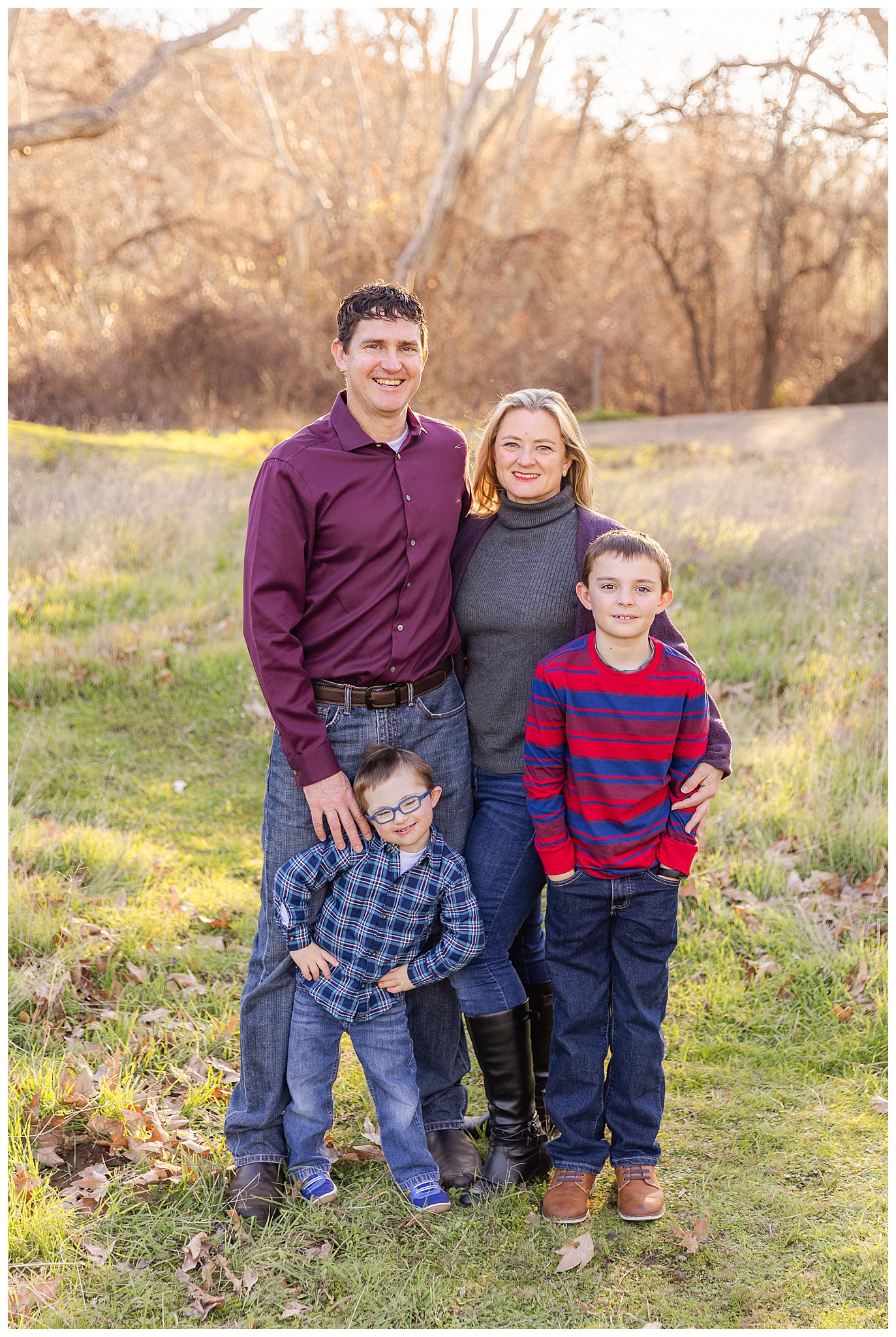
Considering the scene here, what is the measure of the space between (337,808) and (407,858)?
0.26 m

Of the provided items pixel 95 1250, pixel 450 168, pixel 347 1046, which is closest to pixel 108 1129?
pixel 95 1250

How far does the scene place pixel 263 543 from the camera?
302cm

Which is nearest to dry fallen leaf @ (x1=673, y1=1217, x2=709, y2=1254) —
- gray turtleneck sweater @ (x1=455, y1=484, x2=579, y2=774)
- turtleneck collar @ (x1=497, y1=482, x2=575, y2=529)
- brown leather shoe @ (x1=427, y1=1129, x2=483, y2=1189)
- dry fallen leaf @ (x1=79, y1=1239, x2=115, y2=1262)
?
brown leather shoe @ (x1=427, y1=1129, x2=483, y2=1189)

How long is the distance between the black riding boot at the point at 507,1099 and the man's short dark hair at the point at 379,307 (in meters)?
2.08

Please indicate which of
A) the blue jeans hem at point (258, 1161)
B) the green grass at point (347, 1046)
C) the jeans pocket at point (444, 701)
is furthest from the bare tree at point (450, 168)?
the blue jeans hem at point (258, 1161)

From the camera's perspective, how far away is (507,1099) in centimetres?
332

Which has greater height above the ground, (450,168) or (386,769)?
(450,168)

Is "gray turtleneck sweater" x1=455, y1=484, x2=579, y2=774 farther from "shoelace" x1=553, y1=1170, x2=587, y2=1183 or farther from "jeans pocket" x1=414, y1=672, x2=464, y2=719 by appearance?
"shoelace" x1=553, y1=1170, x2=587, y2=1183

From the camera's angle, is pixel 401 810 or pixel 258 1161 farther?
pixel 258 1161

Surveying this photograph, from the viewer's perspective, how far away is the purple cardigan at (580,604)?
3.17 m

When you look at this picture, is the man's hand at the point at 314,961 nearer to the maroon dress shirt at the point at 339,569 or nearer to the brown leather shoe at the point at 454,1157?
the maroon dress shirt at the point at 339,569

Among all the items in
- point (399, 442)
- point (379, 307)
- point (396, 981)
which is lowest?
point (396, 981)

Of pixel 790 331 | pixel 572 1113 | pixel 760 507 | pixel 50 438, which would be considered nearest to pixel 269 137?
pixel 790 331

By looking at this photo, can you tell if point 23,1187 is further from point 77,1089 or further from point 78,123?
point 78,123
